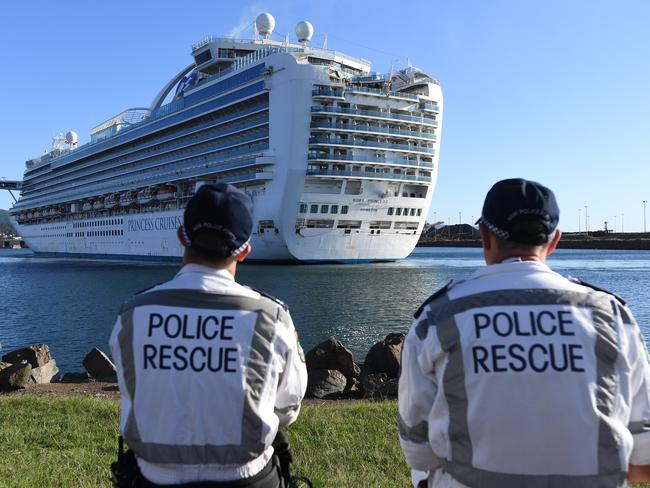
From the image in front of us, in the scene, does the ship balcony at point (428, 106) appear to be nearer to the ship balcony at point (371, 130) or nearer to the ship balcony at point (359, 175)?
the ship balcony at point (371, 130)

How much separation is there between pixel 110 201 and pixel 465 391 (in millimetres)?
68981

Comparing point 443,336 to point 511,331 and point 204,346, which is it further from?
point 204,346

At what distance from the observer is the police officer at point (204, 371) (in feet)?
7.88

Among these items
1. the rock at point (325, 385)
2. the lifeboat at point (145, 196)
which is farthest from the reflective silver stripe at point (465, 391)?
the lifeboat at point (145, 196)

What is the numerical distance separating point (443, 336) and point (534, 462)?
1.65ft

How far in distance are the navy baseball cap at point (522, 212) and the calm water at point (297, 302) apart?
13019 millimetres

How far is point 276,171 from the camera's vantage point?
45.6 meters

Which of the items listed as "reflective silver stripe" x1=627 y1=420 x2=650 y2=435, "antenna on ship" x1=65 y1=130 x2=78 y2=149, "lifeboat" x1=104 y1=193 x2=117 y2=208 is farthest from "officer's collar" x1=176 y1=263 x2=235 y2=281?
"antenna on ship" x1=65 y1=130 x2=78 y2=149

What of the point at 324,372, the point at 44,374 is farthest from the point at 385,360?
the point at 44,374

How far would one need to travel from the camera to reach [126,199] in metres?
63.2

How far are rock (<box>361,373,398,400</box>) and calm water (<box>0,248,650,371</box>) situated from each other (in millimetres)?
5786

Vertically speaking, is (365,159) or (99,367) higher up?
(365,159)

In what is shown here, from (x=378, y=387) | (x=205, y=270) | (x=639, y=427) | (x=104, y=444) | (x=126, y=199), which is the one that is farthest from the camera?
(x=126, y=199)

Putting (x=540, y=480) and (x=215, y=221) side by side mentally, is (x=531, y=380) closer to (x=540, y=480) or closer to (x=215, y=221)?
(x=540, y=480)
